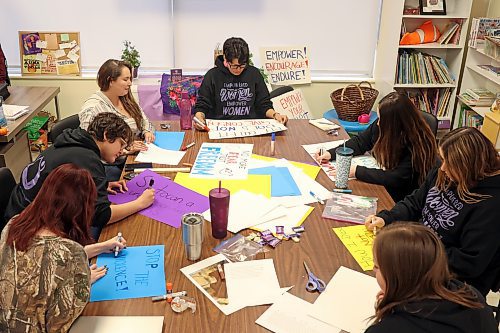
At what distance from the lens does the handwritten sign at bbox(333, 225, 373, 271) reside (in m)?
1.67

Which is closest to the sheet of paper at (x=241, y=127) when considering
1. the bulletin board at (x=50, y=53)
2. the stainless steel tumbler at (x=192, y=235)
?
the stainless steel tumbler at (x=192, y=235)

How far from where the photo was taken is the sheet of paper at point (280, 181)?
213 cm

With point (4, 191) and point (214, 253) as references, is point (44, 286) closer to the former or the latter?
point (214, 253)

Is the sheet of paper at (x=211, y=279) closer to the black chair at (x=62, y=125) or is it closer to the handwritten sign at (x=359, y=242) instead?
the handwritten sign at (x=359, y=242)

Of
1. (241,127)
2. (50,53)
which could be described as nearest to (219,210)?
(241,127)

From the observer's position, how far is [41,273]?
143 cm

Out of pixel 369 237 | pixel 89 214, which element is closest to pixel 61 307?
pixel 89 214

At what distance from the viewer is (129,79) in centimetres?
288

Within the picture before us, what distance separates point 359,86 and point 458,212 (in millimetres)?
2450

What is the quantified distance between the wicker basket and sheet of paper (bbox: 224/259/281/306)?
2.50m

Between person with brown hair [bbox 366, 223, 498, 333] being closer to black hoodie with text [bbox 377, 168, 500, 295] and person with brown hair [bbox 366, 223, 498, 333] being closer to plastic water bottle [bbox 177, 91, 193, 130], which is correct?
black hoodie with text [bbox 377, 168, 500, 295]

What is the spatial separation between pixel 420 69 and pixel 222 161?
Answer: 250 cm

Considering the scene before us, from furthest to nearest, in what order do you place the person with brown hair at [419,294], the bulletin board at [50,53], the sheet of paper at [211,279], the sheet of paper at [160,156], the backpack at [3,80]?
1. the bulletin board at [50,53]
2. the backpack at [3,80]
3. the sheet of paper at [160,156]
4. the sheet of paper at [211,279]
5. the person with brown hair at [419,294]

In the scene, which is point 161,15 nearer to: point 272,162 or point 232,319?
point 272,162
